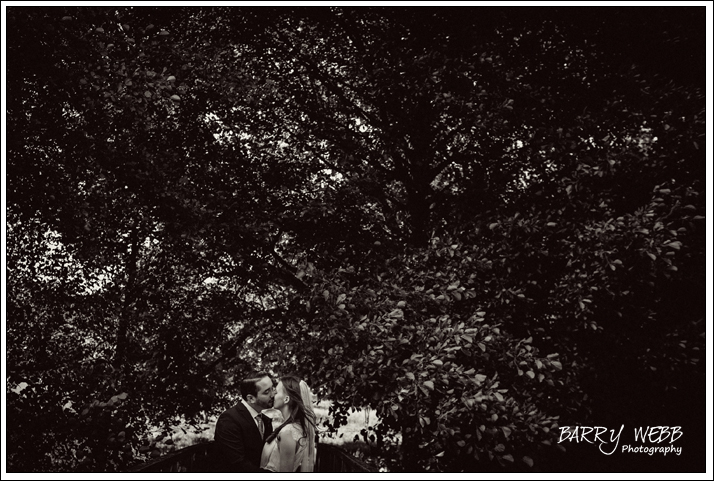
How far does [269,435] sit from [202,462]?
1.42 meters

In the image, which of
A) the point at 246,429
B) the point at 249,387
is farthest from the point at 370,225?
the point at 246,429

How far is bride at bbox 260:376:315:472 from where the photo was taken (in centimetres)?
585

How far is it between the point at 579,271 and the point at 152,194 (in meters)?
4.90

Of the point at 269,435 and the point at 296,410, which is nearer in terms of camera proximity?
the point at 296,410

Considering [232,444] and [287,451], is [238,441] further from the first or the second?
[287,451]

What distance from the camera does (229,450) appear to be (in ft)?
19.2

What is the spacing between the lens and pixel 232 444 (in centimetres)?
586

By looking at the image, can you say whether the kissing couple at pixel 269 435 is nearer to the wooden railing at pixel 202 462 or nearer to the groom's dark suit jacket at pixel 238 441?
the groom's dark suit jacket at pixel 238 441

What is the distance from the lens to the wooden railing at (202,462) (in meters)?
5.94

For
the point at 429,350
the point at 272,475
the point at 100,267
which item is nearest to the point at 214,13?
the point at 100,267

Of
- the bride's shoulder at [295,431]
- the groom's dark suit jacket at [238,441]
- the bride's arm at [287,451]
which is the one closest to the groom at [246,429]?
the groom's dark suit jacket at [238,441]

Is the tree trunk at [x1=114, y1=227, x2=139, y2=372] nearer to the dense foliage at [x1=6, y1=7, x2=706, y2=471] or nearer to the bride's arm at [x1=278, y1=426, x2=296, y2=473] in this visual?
the dense foliage at [x1=6, y1=7, x2=706, y2=471]

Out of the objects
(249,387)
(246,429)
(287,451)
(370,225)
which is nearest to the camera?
(287,451)

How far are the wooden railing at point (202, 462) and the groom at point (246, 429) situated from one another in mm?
412
